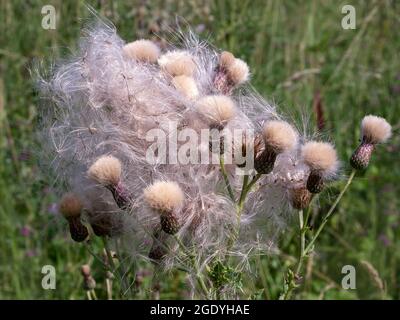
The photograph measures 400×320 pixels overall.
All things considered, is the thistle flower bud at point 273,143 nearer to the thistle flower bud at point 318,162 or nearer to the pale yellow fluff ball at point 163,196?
the thistle flower bud at point 318,162

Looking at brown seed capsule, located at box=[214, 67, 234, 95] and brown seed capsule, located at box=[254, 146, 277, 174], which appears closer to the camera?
brown seed capsule, located at box=[254, 146, 277, 174]

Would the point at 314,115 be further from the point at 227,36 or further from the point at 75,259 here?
the point at 75,259

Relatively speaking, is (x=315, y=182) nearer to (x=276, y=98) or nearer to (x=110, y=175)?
(x=110, y=175)

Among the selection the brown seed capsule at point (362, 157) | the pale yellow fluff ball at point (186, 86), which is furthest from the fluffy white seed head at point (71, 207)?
the brown seed capsule at point (362, 157)

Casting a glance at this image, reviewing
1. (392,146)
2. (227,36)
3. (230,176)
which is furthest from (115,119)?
(392,146)

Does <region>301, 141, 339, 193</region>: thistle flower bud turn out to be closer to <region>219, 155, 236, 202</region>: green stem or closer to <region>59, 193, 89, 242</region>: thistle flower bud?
<region>219, 155, 236, 202</region>: green stem

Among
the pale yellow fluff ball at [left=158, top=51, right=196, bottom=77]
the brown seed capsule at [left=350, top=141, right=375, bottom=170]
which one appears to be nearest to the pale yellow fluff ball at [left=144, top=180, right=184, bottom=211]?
the pale yellow fluff ball at [left=158, top=51, right=196, bottom=77]
